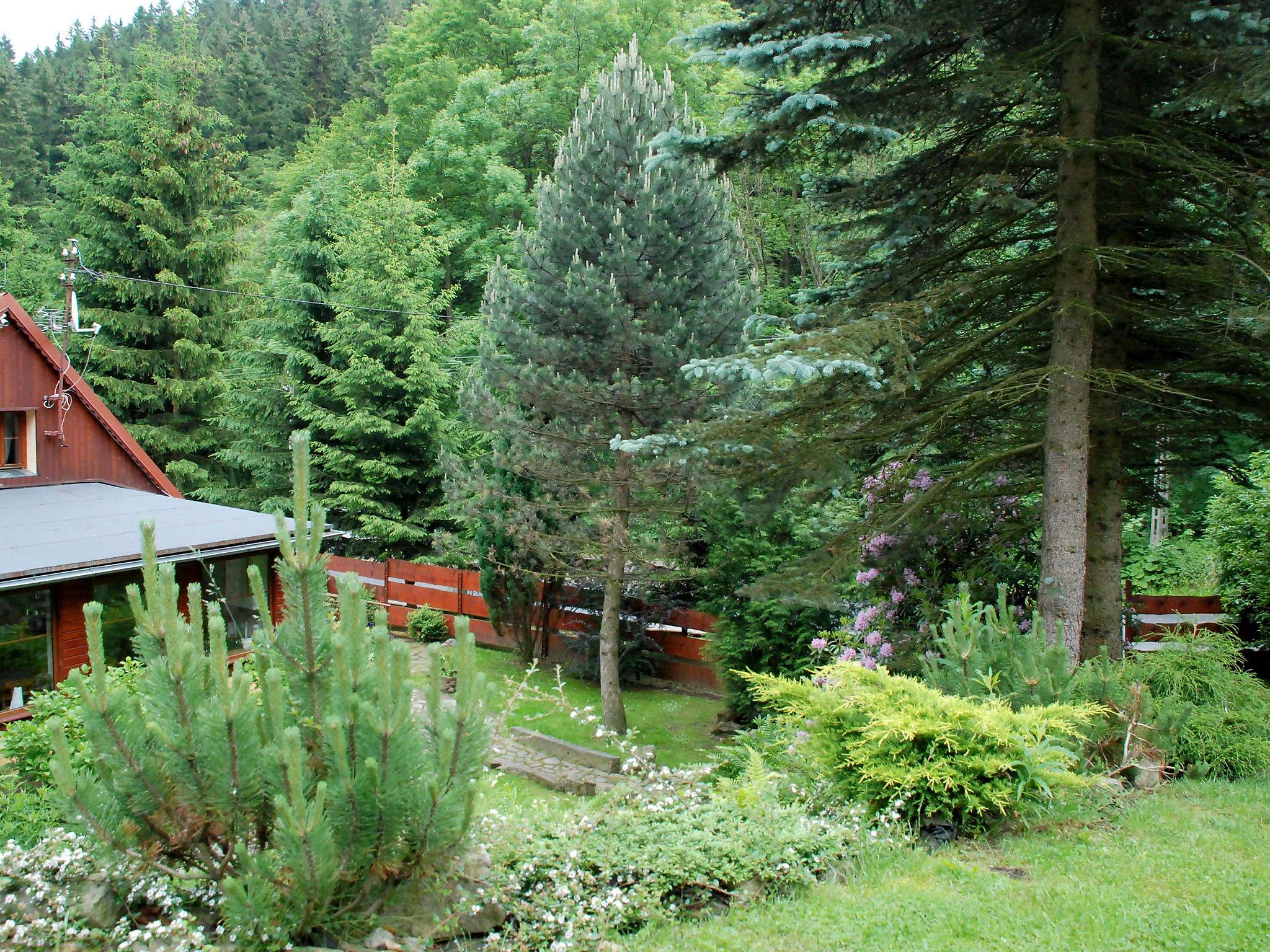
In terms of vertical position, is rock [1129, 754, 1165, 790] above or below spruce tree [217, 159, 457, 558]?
below

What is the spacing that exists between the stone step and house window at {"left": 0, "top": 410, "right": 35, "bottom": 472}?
8058mm

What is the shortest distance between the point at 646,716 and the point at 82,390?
9579 mm

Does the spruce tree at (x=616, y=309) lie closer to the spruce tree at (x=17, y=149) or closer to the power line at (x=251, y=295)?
the power line at (x=251, y=295)

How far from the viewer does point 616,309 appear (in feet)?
34.8

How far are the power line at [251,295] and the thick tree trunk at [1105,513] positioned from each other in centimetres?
1416

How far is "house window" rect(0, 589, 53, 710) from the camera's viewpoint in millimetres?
10469

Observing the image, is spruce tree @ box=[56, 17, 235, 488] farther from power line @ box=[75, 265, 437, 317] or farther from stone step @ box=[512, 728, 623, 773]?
stone step @ box=[512, 728, 623, 773]

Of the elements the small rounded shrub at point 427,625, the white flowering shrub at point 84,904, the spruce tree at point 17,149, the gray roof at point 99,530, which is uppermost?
the spruce tree at point 17,149

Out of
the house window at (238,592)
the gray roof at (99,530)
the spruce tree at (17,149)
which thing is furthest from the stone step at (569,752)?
the spruce tree at (17,149)

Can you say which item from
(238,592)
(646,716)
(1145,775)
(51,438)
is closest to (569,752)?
(646,716)

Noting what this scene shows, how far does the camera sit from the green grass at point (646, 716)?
36.7 feet

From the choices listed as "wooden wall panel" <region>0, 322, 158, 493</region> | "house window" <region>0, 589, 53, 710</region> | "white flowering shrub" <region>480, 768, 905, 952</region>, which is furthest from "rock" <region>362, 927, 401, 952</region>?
"wooden wall panel" <region>0, 322, 158, 493</region>

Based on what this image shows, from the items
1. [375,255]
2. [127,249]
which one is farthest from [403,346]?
[127,249]

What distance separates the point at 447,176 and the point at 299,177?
864 cm
